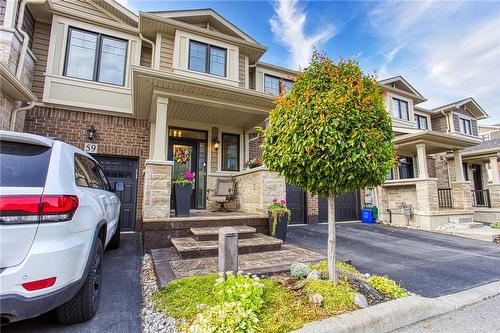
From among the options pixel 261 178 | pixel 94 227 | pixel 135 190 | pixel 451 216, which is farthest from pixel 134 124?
pixel 451 216

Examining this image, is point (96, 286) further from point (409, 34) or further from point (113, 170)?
point (409, 34)

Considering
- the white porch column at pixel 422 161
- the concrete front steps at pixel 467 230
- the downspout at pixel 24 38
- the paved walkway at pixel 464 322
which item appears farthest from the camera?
the white porch column at pixel 422 161

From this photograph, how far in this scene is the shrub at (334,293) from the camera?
208 centimetres

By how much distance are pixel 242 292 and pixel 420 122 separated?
14491 mm

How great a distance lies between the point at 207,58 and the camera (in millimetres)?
7086

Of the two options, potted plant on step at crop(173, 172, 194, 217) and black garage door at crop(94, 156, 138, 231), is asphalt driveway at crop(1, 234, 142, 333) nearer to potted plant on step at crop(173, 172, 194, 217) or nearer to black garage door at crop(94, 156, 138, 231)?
potted plant on step at crop(173, 172, 194, 217)

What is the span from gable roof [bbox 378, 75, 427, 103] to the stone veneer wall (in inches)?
376

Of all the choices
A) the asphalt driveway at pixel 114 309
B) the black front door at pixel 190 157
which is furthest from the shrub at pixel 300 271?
the black front door at pixel 190 157

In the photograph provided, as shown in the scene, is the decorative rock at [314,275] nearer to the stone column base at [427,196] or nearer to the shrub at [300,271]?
the shrub at [300,271]

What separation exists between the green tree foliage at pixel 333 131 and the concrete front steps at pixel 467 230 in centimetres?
663

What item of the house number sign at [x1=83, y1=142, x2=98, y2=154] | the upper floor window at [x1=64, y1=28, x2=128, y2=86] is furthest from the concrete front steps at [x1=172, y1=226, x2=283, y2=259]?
the upper floor window at [x1=64, y1=28, x2=128, y2=86]

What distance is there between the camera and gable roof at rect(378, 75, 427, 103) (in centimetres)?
1141

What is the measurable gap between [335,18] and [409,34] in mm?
2159

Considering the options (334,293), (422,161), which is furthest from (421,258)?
(422,161)
